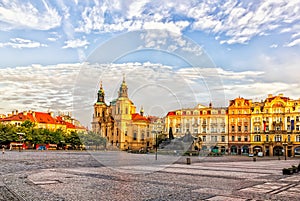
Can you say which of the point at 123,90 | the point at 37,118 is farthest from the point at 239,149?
the point at 37,118

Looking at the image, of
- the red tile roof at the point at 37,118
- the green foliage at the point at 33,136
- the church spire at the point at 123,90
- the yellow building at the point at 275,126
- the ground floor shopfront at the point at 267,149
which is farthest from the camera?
the red tile roof at the point at 37,118

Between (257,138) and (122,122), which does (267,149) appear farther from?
(122,122)

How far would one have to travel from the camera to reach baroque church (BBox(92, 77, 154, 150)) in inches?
763

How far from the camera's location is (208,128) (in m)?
85.6

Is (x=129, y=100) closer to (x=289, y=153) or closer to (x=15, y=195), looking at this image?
(x=15, y=195)

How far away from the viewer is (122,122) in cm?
2267

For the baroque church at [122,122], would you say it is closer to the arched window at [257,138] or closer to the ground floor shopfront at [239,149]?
the arched window at [257,138]

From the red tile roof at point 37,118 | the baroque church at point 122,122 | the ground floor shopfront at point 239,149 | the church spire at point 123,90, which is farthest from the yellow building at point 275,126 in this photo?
the red tile roof at point 37,118

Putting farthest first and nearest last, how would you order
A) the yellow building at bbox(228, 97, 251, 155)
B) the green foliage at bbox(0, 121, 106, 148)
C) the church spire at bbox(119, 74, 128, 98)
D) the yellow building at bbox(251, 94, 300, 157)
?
the green foliage at bbox(0, 121, 106, 148)
the yellow building at bbox(228, 97, 251, 155)
the yellow building at bbox(251, 94, 300, 157)
the church spire at bbox(119, 74, 128, 98)

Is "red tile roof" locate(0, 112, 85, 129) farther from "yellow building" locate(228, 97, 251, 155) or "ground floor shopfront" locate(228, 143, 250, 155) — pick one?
"ground floor shopfront" locate(228, 143, 250, 155)

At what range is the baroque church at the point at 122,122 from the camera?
1937cm

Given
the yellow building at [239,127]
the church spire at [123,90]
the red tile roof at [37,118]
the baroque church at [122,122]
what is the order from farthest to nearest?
the red tile roof at [37,118] < the yellow building at [239,127] < the baroque church at [122,122] < the church spire at [123,90]

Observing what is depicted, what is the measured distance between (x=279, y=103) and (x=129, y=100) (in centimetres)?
6954

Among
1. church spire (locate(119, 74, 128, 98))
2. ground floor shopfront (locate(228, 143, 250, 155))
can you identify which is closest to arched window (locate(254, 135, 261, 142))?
ground floor shopfront (locate(228, 143, 250, 155))
